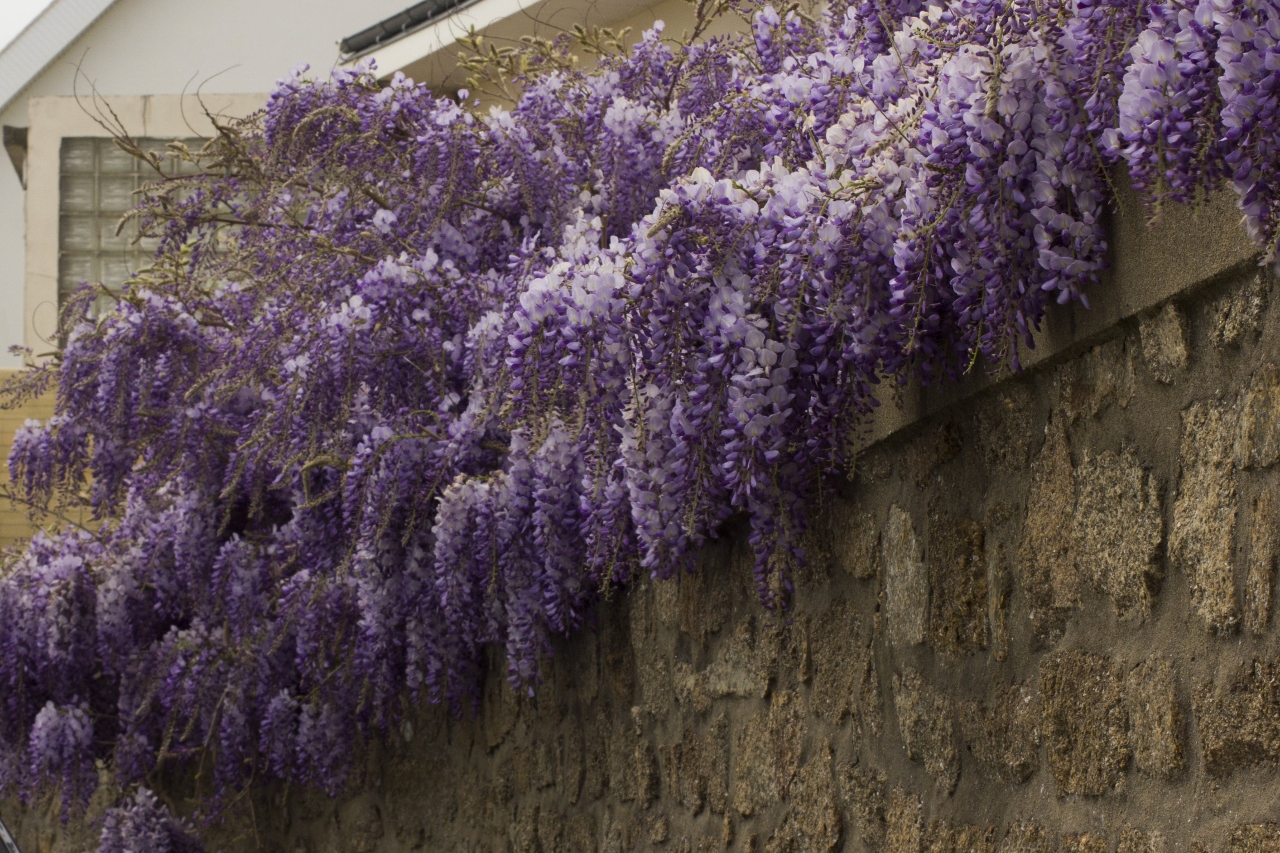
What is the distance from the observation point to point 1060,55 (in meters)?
1.81

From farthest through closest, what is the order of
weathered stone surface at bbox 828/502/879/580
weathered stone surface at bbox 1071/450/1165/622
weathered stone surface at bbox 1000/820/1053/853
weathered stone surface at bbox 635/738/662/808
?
weathered stone surface at bbox 635/738/662/808 → weathered stone surface at bbox 828/502/879/580 → weathered stone surface at bbox 1000/820/1053/853 → weathered stone surface at bbox 1071/450/1165/622

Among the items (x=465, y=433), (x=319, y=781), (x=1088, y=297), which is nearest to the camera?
(x=1088, y=297)

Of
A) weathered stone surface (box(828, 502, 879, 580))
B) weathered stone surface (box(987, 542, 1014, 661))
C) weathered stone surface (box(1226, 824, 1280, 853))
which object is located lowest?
weathered stone surface (box(1226, 824, 1280, 853))

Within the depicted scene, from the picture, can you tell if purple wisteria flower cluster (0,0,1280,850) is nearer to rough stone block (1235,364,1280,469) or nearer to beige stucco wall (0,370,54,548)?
rough stone block (1235,364,1280,469)

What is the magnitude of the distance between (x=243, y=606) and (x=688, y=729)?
2.35 m

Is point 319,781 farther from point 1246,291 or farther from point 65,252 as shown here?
point 65,252

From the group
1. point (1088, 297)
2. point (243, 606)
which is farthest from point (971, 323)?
point (243, 606)

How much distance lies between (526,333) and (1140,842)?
1.48 m

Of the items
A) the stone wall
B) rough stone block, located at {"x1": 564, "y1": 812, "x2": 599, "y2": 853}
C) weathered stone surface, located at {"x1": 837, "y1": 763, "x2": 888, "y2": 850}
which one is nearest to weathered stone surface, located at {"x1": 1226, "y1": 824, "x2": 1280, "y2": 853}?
the stone wall

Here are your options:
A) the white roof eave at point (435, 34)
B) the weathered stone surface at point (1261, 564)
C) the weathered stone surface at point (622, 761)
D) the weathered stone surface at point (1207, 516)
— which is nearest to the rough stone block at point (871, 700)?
the weathered stone surface at point (1207, 516)

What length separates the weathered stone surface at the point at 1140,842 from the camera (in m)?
1.73

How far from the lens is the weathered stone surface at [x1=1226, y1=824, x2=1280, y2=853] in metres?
1.53

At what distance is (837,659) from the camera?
102 inches

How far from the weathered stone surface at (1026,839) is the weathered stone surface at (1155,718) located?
0.24m
